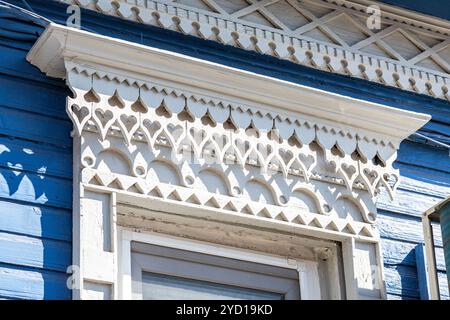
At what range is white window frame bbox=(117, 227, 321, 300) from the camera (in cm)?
642

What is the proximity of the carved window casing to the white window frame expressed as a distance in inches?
0.5

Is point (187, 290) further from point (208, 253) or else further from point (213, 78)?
point (213, 78)

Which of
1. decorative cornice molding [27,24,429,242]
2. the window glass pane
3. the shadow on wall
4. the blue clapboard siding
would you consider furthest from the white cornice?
the window glass pane

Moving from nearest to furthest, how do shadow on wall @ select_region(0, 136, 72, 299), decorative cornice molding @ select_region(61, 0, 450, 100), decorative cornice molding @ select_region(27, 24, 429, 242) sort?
shadow on wall @ select_region(0, 136, 72, 299) → decorative cornice molding @ select_region(27, 24, 429, 242) → decorative cornice molding @ select_region(61, 0, 450, 100)

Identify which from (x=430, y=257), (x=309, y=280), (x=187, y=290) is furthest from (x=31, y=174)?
(x=430, y=257)

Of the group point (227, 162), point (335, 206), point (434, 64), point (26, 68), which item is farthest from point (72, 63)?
point (434, 64)

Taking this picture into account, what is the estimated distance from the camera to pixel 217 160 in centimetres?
677

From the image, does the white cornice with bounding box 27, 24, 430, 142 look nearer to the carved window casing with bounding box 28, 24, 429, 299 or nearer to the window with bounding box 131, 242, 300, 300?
the carved window casing with bounding box 28, 24, 429, 299

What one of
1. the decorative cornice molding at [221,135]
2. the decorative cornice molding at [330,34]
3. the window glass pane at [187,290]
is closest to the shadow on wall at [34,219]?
the decorative cornice molding at [221,135]

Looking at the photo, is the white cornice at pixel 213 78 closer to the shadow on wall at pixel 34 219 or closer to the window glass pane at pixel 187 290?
the shadow on wall at pixel 34 219

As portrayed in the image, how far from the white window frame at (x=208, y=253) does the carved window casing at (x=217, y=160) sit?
12mm

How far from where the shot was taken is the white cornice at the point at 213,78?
660cm

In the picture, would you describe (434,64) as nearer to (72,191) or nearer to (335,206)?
(335,206)

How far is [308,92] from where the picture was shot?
702 centimetres
